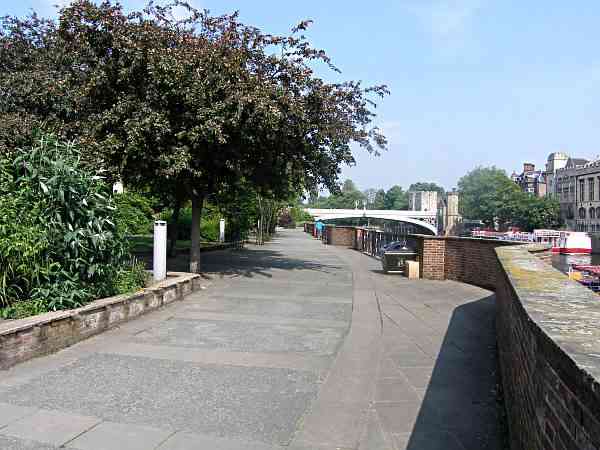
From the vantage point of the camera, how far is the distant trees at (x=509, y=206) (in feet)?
305

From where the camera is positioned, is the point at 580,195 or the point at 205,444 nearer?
the point at 205,444

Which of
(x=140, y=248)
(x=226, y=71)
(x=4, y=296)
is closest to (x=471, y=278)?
(x=226, y=71)

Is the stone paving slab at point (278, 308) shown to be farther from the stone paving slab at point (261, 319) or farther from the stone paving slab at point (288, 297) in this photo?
the stone paving slab at point (261, 319)

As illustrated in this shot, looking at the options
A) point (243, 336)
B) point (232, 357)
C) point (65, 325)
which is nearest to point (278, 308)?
point (243, 336)

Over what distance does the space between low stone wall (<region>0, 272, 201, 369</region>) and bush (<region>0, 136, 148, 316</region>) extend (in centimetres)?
30

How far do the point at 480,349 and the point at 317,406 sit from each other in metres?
3.15

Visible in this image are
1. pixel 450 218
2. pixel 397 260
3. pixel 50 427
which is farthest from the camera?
A: pixel 450 218

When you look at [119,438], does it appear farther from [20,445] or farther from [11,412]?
[11,412]

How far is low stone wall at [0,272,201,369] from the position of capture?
6.10m

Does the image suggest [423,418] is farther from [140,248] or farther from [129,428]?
[140,248]

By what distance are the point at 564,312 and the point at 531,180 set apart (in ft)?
461

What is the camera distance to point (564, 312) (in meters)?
3.43

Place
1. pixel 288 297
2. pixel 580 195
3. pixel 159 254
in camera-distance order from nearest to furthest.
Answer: pixel 159 254 < pixel 288 297 < pixel 580 195

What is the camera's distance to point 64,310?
23.9ft
